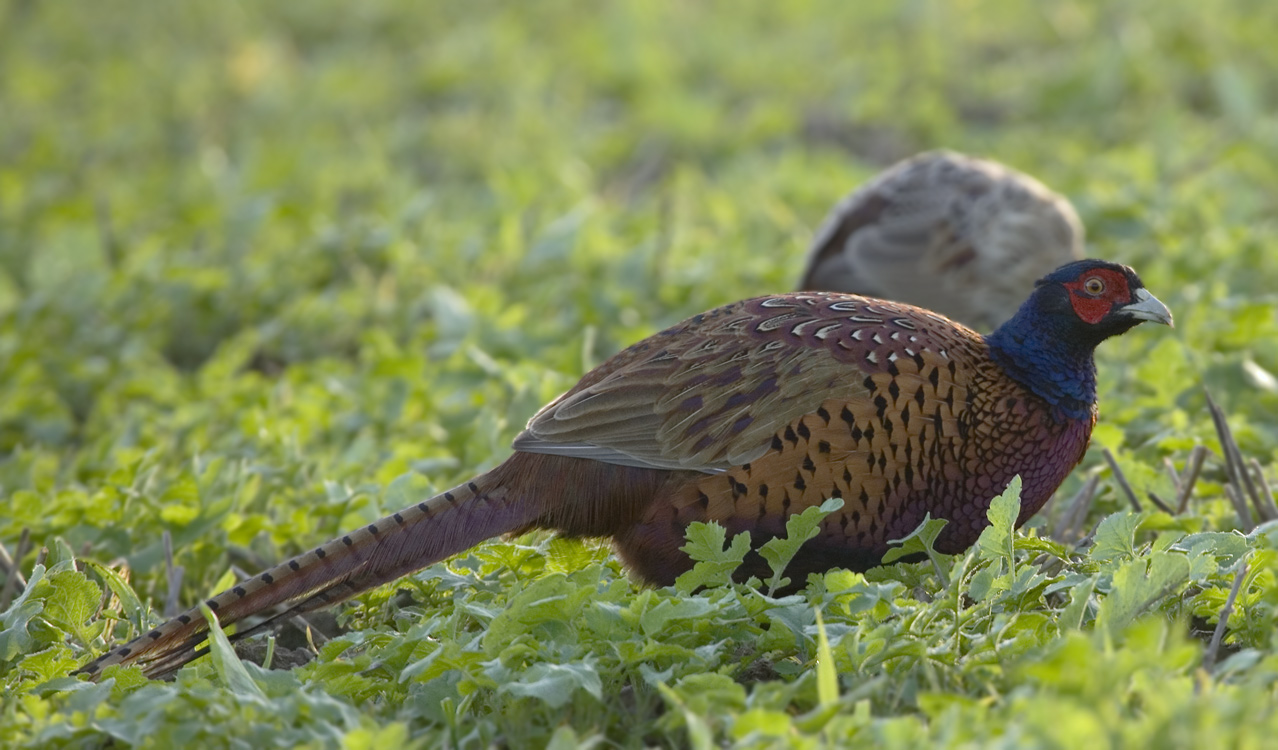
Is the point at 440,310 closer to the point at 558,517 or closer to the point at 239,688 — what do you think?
the point at 558,517

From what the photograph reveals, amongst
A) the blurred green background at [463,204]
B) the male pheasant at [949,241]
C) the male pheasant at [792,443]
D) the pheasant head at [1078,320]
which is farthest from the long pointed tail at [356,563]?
the male pheasant at [949,241]

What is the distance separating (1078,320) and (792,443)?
31.2 inches

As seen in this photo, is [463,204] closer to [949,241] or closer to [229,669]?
[949,241]

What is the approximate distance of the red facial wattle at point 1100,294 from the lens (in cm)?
360

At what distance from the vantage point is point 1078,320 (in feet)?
11.8

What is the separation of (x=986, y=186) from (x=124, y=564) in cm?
376

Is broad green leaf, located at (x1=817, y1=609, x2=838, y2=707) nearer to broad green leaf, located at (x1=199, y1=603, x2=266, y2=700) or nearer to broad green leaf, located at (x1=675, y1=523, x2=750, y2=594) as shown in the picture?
broad green leaf, located at (x1=675, y1=523, x2=750, y2=594)

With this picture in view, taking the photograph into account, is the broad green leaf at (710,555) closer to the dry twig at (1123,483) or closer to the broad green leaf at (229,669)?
the broad green leaf at (229,669)

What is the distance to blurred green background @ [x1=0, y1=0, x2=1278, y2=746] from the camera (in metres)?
4.47

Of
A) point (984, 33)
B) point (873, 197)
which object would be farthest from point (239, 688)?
point (984, 33)

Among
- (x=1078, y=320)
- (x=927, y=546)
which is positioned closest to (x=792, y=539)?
(x=927, y=546)

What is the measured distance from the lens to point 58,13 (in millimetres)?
11180

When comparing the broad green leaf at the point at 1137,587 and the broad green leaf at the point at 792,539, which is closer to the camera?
the broad green leaf at the point at 1137,587

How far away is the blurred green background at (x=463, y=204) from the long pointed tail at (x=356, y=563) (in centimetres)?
49
